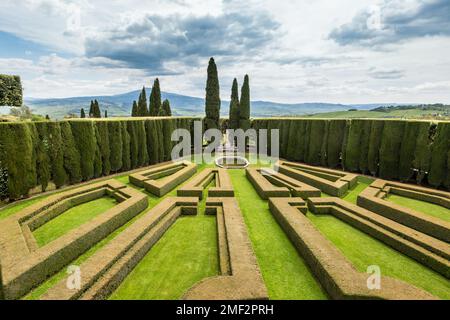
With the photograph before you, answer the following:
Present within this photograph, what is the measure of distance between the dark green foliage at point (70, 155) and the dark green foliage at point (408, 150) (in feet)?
62.2

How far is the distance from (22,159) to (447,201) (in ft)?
62.6

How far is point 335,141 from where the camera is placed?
18234 mm

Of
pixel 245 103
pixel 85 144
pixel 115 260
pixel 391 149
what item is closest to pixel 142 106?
pixel 245 103

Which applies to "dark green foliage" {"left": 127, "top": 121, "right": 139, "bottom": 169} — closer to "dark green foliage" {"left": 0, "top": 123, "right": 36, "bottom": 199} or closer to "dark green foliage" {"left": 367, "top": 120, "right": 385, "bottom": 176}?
"dark green foliage" {"left": 0, "top": 123, "right": 36, "bottom": 199}

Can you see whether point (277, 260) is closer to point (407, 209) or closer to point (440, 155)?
point (407, 209)

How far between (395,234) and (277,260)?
4.15 m

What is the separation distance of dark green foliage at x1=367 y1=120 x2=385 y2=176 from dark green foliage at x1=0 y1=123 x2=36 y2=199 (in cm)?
1925

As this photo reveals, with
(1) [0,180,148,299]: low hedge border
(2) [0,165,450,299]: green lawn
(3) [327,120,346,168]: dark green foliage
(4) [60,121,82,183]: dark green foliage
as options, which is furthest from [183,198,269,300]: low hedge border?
(3) [327,120,346,168]: dark green foliage

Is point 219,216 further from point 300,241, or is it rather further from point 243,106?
point 243,106

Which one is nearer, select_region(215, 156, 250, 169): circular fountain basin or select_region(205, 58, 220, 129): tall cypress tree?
select_region(215, 156, 250, 169): circular fountain basin

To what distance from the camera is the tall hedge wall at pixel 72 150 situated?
10.7 meters

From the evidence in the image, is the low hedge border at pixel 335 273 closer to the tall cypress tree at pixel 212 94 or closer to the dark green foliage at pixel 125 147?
the dark green foliage at pixel 125 147

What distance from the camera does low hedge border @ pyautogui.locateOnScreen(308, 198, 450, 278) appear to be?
628 cm

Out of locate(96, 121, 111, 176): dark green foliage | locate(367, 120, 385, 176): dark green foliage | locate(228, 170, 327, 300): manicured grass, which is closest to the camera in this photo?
locate(228, 170, 327, 300): manicured grass
